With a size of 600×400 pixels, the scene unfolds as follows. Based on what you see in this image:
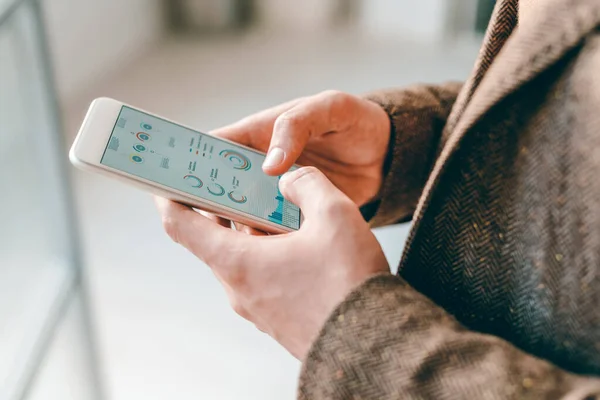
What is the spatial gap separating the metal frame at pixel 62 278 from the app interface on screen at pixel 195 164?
40cm

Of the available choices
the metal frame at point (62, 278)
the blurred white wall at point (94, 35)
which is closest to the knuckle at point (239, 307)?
the metal frame at point (62, 278)

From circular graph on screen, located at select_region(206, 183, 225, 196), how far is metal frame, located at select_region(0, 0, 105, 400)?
464mm

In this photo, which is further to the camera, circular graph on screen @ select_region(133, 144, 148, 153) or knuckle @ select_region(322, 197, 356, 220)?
circular graph on screen @ select_region(133, 144, 148, 153)

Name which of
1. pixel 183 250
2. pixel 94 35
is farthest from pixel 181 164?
pixel 94 35

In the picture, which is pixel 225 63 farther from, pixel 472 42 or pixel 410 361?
pixel 410 361

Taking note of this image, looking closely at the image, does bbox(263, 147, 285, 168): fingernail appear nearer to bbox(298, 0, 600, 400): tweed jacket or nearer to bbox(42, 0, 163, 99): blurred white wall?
bbox(298, 0, 600, 400): tweed jacket

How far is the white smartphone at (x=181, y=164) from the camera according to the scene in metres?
0.47

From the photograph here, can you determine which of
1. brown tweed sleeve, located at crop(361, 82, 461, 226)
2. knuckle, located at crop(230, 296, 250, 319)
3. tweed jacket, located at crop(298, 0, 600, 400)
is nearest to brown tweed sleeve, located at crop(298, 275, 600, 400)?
tweed jacket, located at crop(298, 0, 600, 400)

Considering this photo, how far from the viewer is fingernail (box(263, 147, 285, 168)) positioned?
0.48 meters

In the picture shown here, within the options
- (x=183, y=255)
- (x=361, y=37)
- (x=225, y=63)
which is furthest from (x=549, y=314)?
(x=361, y=37)

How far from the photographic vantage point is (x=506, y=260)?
349mm

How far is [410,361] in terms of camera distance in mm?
313

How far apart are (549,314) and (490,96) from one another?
12 centimetres

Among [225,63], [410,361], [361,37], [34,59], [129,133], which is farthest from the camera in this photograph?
[361,37]
